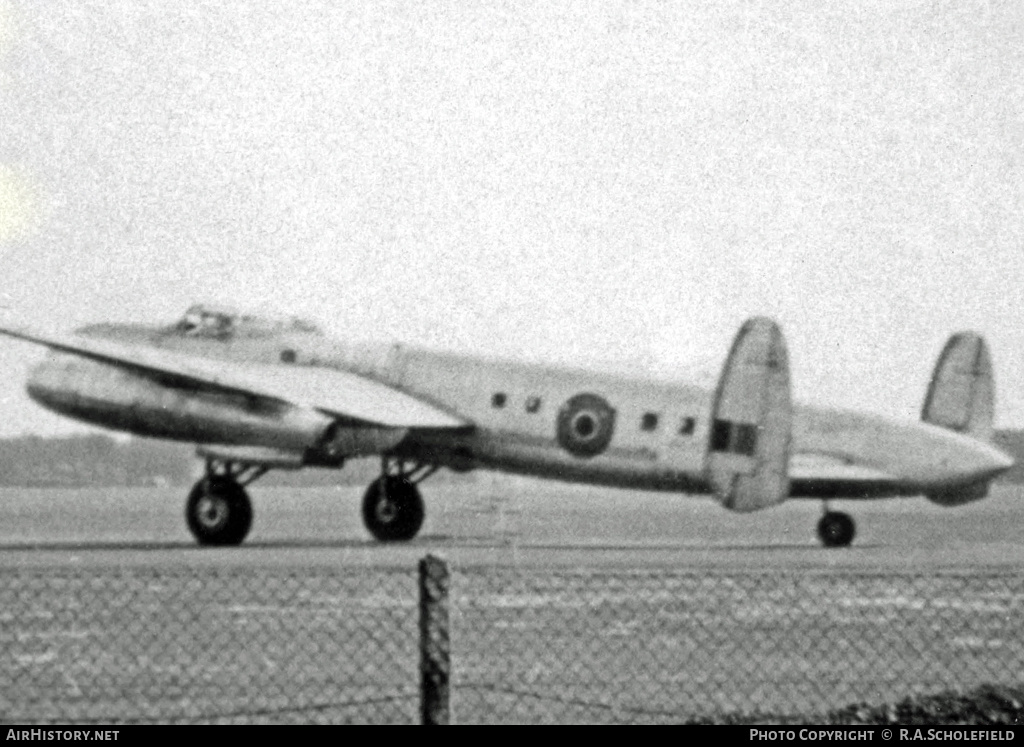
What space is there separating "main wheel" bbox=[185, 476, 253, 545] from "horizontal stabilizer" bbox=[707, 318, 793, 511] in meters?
8.83

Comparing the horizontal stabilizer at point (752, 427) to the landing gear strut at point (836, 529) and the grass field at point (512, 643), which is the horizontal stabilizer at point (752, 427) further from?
the landing gear strut at point (836, 529)

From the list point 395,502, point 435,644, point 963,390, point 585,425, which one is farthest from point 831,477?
point 435,644

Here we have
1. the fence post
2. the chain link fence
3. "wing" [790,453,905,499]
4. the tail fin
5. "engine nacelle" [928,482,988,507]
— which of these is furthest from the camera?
the tail fin

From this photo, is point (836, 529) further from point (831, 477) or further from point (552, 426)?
point (552, 426)

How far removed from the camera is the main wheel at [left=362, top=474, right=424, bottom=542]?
37.7 metres

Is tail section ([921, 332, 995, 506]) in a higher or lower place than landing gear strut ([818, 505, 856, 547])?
higher

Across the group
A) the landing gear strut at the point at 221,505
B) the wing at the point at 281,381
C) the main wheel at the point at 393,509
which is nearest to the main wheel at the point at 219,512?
the landing gear strut at the point at 221,505

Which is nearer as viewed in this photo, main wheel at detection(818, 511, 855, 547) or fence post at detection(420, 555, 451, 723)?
fence post at detection(420, 555, 451, 723)

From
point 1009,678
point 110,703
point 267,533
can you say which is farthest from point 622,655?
point 267,533

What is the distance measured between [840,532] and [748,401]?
597 centimetres

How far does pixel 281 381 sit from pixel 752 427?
31.0 feet

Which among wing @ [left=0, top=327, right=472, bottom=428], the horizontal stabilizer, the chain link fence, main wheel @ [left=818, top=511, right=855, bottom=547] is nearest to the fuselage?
wing @ [left=0, top=327, right=472, bottom=428]

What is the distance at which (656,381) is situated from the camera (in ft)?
115

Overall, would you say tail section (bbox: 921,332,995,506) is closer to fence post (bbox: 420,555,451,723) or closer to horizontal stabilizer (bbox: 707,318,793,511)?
horizontal stabilizer (bbox: 707,318,793,511)
